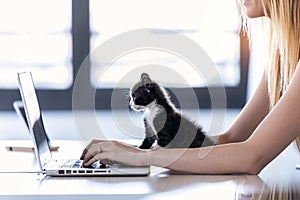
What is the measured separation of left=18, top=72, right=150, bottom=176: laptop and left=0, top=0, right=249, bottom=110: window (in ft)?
8.37

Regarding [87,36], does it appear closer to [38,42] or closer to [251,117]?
[38,42]

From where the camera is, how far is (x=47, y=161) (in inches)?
54.4

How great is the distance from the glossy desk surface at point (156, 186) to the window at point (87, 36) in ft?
8.97

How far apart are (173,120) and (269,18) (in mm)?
411

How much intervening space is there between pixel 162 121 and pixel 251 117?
0.46 meters

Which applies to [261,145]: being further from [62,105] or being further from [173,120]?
[62,105]

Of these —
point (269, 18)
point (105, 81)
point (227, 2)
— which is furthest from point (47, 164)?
point (227, 2)

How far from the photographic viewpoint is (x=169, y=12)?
409 cm

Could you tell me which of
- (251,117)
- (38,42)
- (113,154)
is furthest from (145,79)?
(38,42)

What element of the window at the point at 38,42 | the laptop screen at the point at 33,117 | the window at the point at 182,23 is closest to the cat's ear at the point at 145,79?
the laptop screen at the point at 33,117

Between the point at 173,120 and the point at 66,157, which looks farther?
the point at 66,157

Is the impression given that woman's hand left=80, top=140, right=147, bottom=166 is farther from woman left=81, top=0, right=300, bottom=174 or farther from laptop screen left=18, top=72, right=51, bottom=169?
laptop screen left=18, top=72, right=51, bottom=169

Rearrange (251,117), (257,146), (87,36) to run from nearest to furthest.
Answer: (257,146) < (251,117) < (87,36)

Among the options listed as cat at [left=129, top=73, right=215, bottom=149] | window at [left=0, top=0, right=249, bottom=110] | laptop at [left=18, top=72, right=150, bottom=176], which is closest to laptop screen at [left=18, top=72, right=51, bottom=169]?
laptop at [left=18, top=72, right=150, bottom=176]
